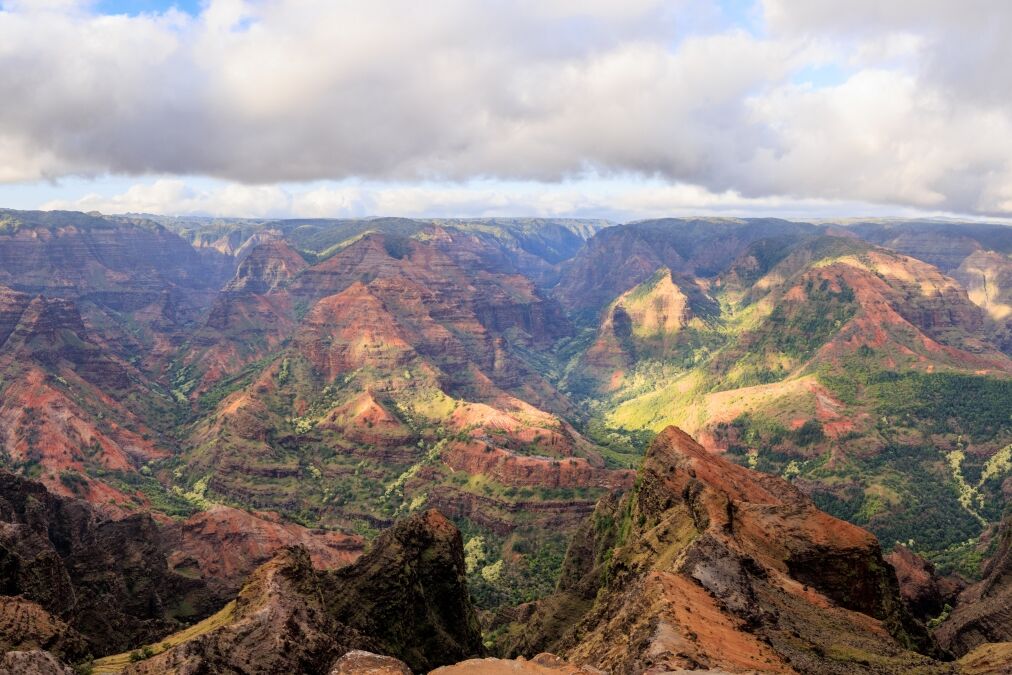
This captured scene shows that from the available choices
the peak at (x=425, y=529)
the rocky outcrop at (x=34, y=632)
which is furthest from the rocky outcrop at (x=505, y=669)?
the peak at (x=425, y=529)

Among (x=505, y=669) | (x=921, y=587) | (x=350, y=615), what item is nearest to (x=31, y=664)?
(x=505, y=669)

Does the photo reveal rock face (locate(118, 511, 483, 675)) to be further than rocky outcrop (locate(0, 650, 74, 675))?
Yes

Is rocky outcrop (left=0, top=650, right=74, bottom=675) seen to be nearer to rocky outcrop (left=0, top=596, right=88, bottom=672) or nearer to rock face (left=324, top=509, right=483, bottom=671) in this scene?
rocky outcrop (left=0, top=596, right=88, bottom=672)

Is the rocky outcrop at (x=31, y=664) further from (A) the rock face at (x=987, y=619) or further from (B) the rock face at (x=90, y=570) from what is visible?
(A) the rock face at (x=987, y=619)

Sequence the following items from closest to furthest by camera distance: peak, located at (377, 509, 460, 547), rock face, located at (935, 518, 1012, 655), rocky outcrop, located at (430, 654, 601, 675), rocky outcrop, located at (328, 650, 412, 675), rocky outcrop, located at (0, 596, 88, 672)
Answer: rocky outcrop, located at (328, 650, 412, 675) → rocky outcrop, located at (430, 654, 601, 675) → rocky outcrop, located at (0, 596, 88, 672) → rock face, located at (935, 518, 1012, 655) → peak, located at (377, 509, 460, 547)

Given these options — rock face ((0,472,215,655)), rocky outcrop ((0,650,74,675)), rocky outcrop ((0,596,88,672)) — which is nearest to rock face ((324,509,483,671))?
rock face ((0,472,215,655))
